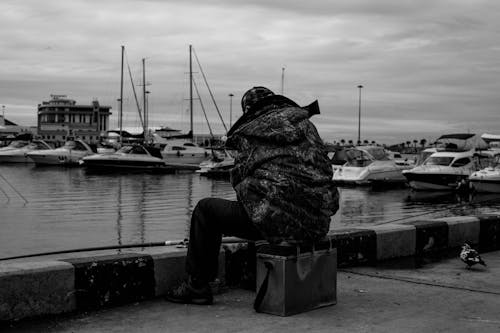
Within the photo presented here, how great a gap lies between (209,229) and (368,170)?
34764 millimetres

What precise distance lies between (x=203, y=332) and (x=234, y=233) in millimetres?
951

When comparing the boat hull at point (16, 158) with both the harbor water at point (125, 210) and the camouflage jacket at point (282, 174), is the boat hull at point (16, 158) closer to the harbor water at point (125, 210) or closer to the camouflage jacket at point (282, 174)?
the harbor water at point (125, 210)

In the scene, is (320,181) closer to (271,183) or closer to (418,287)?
(271,183)

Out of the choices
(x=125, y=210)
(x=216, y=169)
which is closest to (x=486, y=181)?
(x=216, y=169)

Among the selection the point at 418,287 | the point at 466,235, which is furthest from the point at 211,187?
the point at 418,287

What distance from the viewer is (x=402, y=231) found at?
7.63 metres

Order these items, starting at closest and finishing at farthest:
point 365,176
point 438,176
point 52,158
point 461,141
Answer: point 438,176
point 365,176
point 461,141
point 52,158

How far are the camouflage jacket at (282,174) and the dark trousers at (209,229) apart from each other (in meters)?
0.14

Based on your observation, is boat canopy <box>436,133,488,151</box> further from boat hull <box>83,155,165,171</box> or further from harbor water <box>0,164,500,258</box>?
boat hull <box>83,155,165,171</box>

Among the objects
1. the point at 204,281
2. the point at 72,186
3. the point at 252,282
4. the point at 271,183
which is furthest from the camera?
the point at 72,186

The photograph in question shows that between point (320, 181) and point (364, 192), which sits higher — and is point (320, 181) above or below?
above

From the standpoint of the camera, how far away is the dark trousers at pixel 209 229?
5090 mm

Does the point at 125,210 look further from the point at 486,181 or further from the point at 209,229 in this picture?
the point at 486,181

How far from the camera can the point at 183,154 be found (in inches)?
2355
